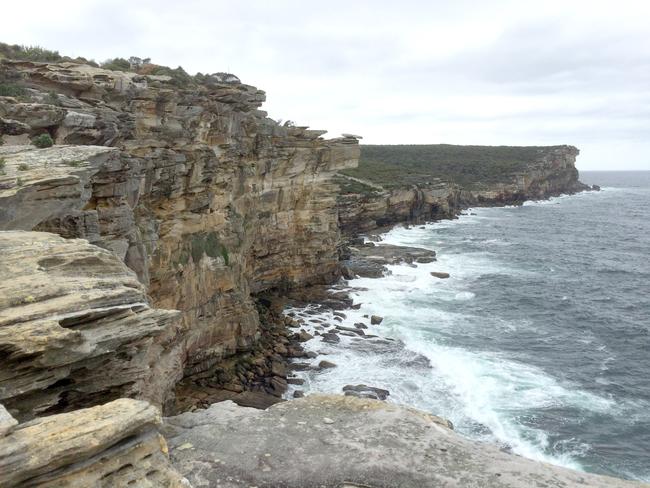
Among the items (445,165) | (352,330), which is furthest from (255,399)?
(445,165)

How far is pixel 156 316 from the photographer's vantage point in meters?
10.8

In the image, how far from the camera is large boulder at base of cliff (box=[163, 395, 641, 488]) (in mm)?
11680

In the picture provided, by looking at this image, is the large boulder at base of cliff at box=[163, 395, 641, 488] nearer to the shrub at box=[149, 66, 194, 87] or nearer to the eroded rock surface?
the eroded rock surface

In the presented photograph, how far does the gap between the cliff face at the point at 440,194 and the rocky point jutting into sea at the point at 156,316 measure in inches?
1246

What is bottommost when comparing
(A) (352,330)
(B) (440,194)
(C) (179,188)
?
(A) (352,330)

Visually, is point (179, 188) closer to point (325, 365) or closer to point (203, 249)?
point (203, 249)

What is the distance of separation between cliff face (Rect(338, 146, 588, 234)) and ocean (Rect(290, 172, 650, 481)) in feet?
39.7

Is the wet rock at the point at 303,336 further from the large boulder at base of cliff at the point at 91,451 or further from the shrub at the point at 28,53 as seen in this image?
the large boulder at base of cliff at the point at 91,451

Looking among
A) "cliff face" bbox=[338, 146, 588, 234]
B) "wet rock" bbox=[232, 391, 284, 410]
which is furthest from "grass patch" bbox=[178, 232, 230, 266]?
"cliff face" bbox=[338, 146, 588, 234]

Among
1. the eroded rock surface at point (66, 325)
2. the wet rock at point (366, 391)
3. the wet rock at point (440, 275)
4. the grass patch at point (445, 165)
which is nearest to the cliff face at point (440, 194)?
the grass patch at point (445, 165)

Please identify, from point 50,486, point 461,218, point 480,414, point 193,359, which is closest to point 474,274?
point 480,414

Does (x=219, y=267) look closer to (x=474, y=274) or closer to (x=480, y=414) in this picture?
(x=480, y=414)

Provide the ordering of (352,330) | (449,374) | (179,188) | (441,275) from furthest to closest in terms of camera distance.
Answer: (441,275) → (352,330) → (449,374) → (179,188)

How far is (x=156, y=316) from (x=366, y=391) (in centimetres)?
1747
